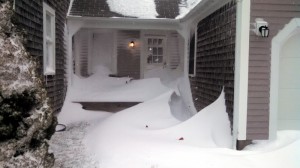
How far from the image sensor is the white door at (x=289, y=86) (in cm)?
596

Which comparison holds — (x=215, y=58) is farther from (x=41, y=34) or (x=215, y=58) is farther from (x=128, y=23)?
(x=128, y=23)

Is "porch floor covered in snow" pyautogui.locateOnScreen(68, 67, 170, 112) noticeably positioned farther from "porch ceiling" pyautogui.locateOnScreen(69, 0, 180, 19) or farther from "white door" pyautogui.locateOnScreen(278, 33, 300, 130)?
"white door" pyautogui.locateOnScreen(278, 33, 300, 130)

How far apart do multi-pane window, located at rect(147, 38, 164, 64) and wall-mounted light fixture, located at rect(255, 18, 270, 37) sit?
905 centimetres

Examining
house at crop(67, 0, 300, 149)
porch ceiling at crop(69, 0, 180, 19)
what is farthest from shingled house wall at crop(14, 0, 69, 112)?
house at crop(67, 0, 300, 149)

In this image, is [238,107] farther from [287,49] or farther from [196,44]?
[196,44]

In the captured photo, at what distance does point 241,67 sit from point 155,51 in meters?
9.07

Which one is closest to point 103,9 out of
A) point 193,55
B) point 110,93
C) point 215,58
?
point 110,93

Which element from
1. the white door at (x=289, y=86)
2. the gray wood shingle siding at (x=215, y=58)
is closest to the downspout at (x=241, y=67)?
the gray wood shingle siding at (x=215, y=58)

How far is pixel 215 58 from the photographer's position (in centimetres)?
755

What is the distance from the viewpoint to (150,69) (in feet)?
47.9

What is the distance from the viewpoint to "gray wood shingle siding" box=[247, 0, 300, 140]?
5.75 meters

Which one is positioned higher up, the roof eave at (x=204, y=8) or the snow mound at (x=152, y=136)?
the roof eave at (x=204, y=8)

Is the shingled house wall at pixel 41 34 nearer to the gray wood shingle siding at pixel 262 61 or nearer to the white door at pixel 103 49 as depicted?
the gray wood shingle siding at pixel 262 61

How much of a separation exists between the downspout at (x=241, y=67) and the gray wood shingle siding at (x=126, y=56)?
878 centimetres
